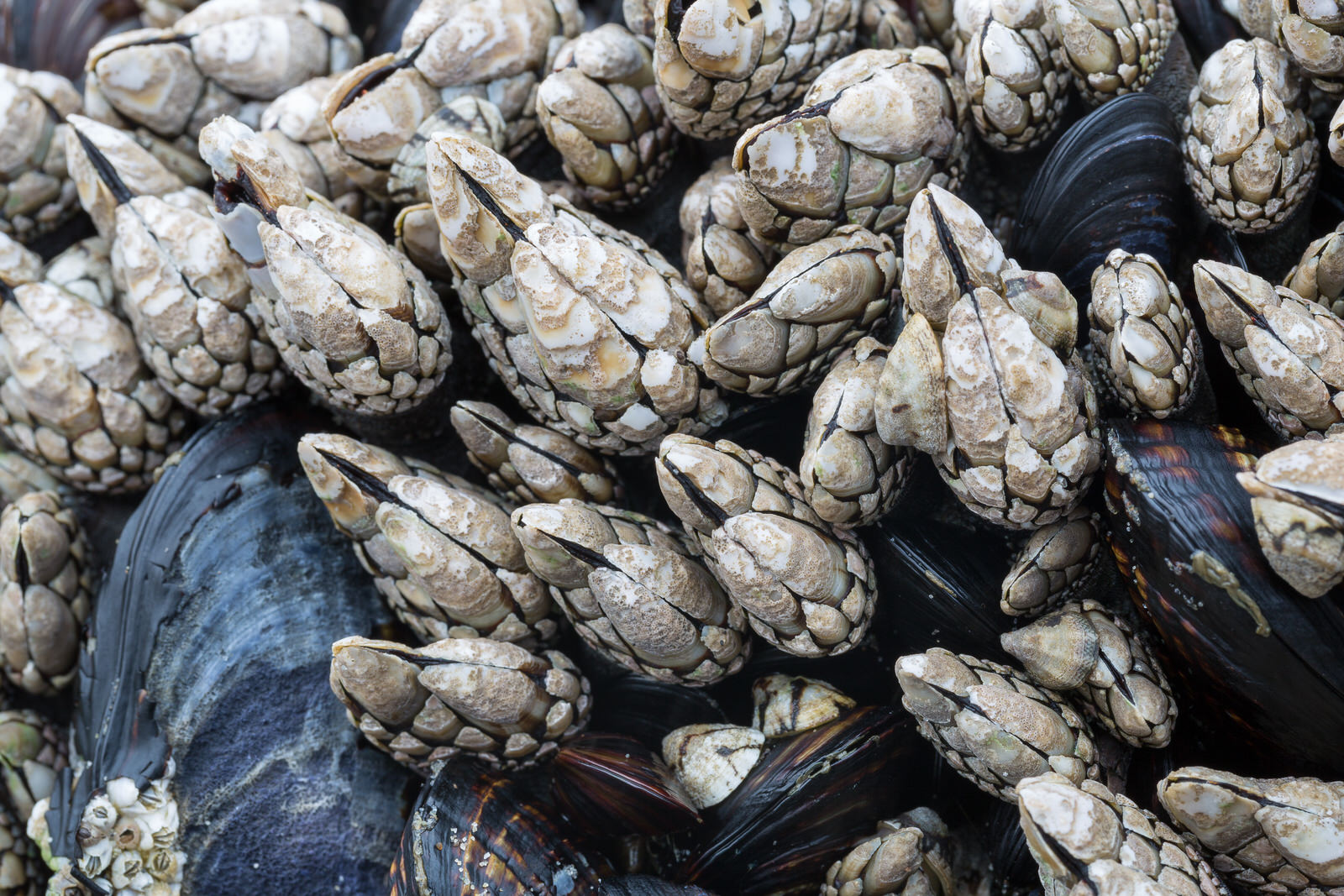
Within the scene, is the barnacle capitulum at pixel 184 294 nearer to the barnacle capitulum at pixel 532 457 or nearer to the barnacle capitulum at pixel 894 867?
the barnacle capitulum at pixel 532 457

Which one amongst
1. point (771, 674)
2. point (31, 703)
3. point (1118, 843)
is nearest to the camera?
point (1118, 843)

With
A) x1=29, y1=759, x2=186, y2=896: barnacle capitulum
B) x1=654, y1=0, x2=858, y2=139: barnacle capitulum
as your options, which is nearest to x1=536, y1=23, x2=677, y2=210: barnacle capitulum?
x1=654, y1=0, x2=858, y2=139: barnacle capitulum

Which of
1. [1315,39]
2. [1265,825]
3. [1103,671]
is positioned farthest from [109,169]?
[1265,825]

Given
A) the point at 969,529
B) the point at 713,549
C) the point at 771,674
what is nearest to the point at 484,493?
the point at 713,549

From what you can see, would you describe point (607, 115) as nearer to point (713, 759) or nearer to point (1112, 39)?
point (1112, 39)

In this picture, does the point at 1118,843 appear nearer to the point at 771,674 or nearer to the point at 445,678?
the point at 771,674

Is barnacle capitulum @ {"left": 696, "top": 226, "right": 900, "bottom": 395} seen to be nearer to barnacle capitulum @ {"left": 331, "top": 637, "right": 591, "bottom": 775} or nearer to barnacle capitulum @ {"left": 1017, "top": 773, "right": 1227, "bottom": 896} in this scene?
barnacle capitulum @ {"left": 331, "top": 637, "right": 591, "bottom": 775}

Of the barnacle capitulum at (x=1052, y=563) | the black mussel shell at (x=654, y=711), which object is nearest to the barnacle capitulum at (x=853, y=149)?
the barnacle capitulum at (x=1052, y=563)
